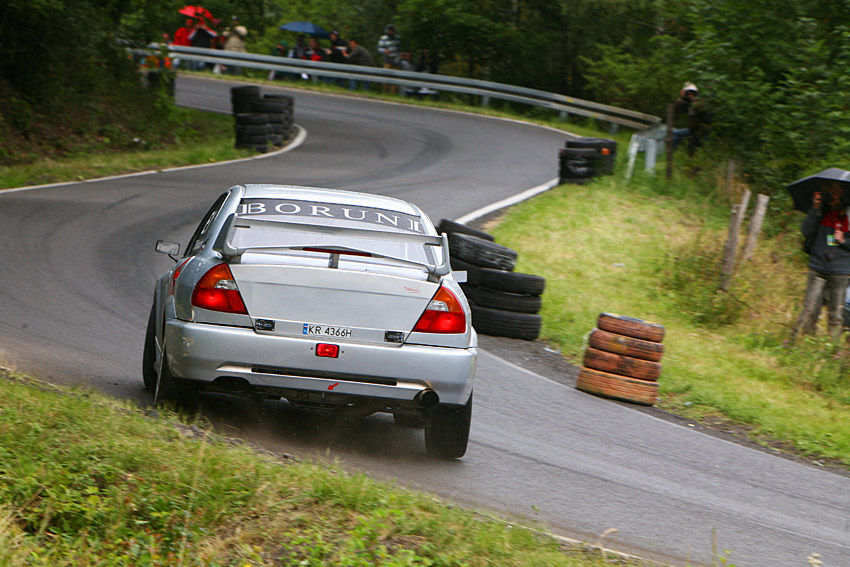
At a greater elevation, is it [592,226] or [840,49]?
[840,49]

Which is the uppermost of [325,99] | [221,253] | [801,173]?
[221,253]

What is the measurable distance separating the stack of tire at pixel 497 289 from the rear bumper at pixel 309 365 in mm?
4580

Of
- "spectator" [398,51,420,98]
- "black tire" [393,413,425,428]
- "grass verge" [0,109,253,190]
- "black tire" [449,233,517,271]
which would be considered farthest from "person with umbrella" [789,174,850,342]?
"spectator" [398,51,420,98]

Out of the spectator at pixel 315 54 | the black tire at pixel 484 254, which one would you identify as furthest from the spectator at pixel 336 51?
the black tire at pixel 484 254

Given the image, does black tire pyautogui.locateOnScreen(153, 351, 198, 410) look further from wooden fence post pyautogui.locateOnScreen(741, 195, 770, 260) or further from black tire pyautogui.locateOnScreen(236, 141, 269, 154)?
black tire pyautogui.locateOnScreen(236, 141, 269, 154)

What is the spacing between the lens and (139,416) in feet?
19.0

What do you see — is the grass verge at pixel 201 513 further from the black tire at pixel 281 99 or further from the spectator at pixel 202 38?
A: the spectator at pixel 202 38

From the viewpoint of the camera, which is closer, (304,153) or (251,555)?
(251,555)

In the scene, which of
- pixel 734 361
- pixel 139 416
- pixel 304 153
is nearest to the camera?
pixel 139 416

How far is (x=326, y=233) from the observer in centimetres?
593

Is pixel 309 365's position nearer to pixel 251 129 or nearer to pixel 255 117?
pixel 251 129

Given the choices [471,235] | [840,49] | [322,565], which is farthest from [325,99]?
[322,565]

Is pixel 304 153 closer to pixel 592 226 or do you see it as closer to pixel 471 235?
pixel 592 226

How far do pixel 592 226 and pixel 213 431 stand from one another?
1148 centimetres
